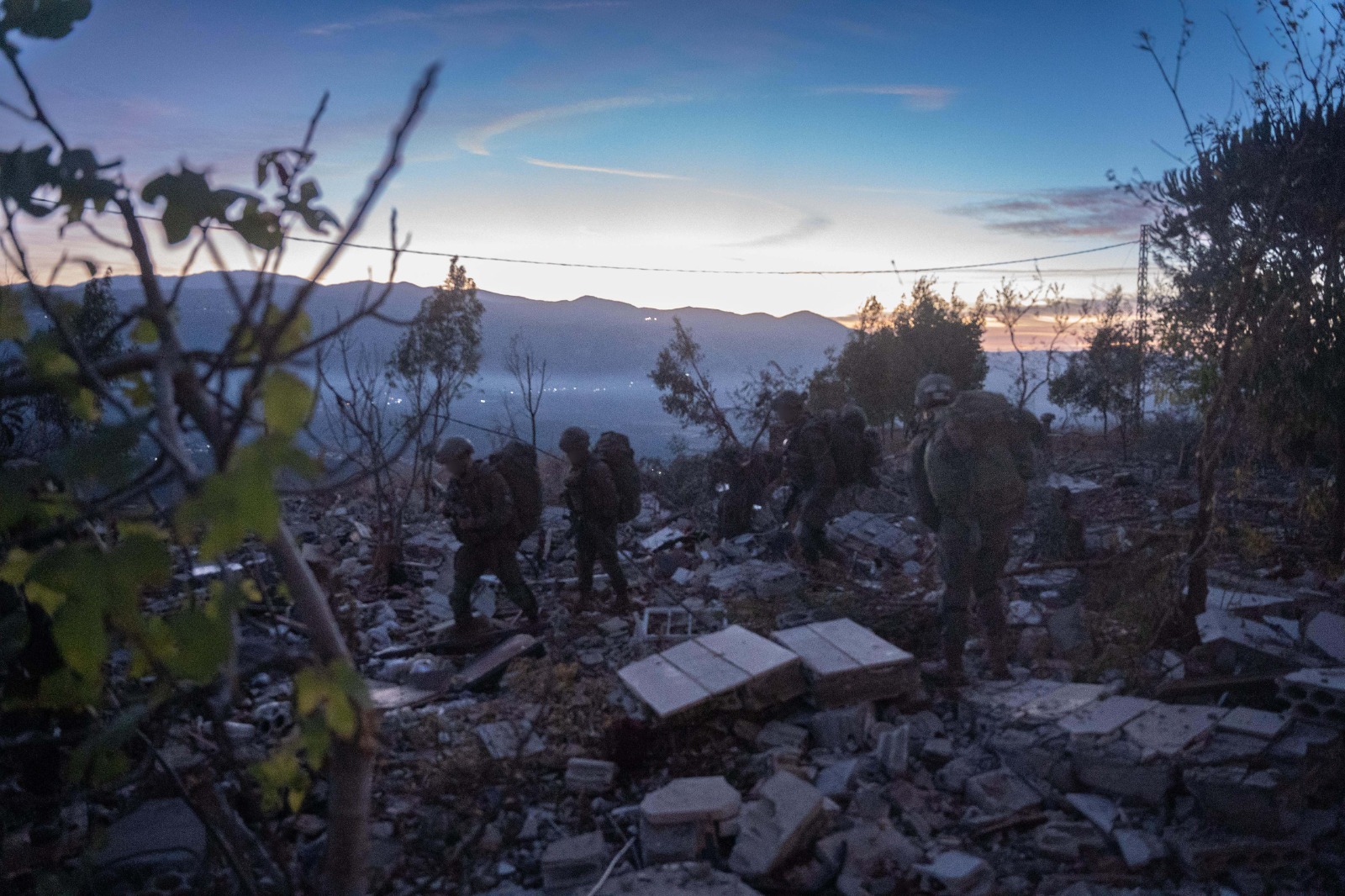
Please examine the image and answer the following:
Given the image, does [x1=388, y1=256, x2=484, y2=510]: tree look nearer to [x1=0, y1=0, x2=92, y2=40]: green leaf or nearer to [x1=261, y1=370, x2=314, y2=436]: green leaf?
[x1=0, y1=0, x2=92, y2=40]: green leaf

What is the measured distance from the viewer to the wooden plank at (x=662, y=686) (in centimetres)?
464

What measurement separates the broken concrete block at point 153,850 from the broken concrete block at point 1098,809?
3.83 m

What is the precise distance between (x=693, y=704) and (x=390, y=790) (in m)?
1.78

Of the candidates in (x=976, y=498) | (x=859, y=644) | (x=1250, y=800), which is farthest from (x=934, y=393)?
(x=1250, y=800)

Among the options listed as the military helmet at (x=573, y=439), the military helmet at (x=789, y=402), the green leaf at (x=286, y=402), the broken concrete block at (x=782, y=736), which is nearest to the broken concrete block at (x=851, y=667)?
the broken concrete block at (x=782, y=736)

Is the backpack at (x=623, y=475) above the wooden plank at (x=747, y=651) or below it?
above

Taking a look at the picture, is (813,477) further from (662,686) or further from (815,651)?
(662,686)

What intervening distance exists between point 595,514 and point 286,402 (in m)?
6.66

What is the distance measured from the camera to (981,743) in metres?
4.64

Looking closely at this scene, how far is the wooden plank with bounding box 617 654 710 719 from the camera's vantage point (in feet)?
15.2

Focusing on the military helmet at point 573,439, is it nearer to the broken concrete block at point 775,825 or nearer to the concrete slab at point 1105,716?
the broken concrete block at point 775,825

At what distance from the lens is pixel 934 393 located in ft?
19.1

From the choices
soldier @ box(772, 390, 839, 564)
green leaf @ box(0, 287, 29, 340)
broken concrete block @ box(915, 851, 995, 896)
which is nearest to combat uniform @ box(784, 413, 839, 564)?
soldier @ box(772, 390, 839, 564)

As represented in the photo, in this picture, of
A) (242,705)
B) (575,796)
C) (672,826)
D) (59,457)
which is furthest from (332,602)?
(59,457)
